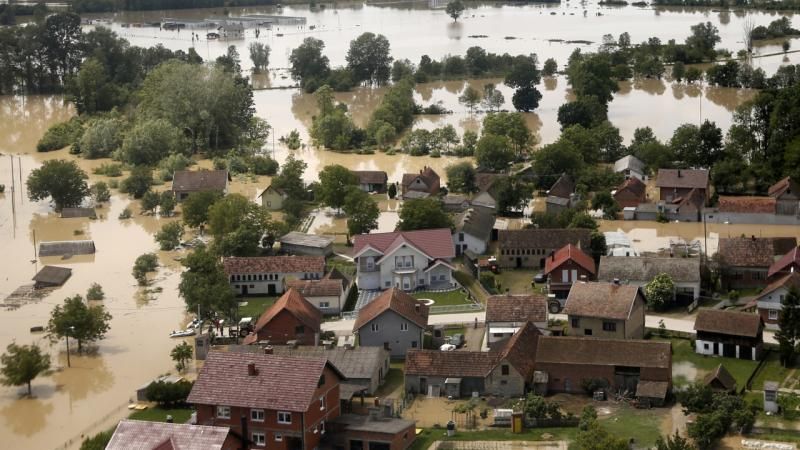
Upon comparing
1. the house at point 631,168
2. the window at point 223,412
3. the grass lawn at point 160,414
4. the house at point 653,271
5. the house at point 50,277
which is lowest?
the grass lawn at point 160,414

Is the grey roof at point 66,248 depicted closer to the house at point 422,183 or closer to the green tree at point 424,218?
the green tree at point 424,218

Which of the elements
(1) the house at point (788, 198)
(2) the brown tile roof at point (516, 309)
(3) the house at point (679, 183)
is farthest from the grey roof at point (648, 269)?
(3) the house at point (679, 183)

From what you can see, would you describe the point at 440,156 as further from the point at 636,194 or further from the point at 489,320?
the point at 489,320

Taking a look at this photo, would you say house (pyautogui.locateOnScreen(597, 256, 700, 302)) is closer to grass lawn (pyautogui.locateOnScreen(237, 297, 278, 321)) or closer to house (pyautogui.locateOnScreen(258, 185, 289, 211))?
grass lawn (pyautogui.locateOnScreen(237, 297, 278, 321))

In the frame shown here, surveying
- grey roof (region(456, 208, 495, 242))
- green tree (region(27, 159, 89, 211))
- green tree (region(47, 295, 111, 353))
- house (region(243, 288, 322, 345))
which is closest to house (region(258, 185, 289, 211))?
green tree (region(27, 159, 89, 211))

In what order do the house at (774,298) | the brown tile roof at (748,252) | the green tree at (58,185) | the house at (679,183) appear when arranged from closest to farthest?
the house at (774,298) → the brown tile roof at (748,252) → the house at (679,183) → the green tree at (58,185)

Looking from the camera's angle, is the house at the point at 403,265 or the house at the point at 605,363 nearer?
the house at the point at 605,363

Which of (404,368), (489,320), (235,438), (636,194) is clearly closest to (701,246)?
(636,194)
